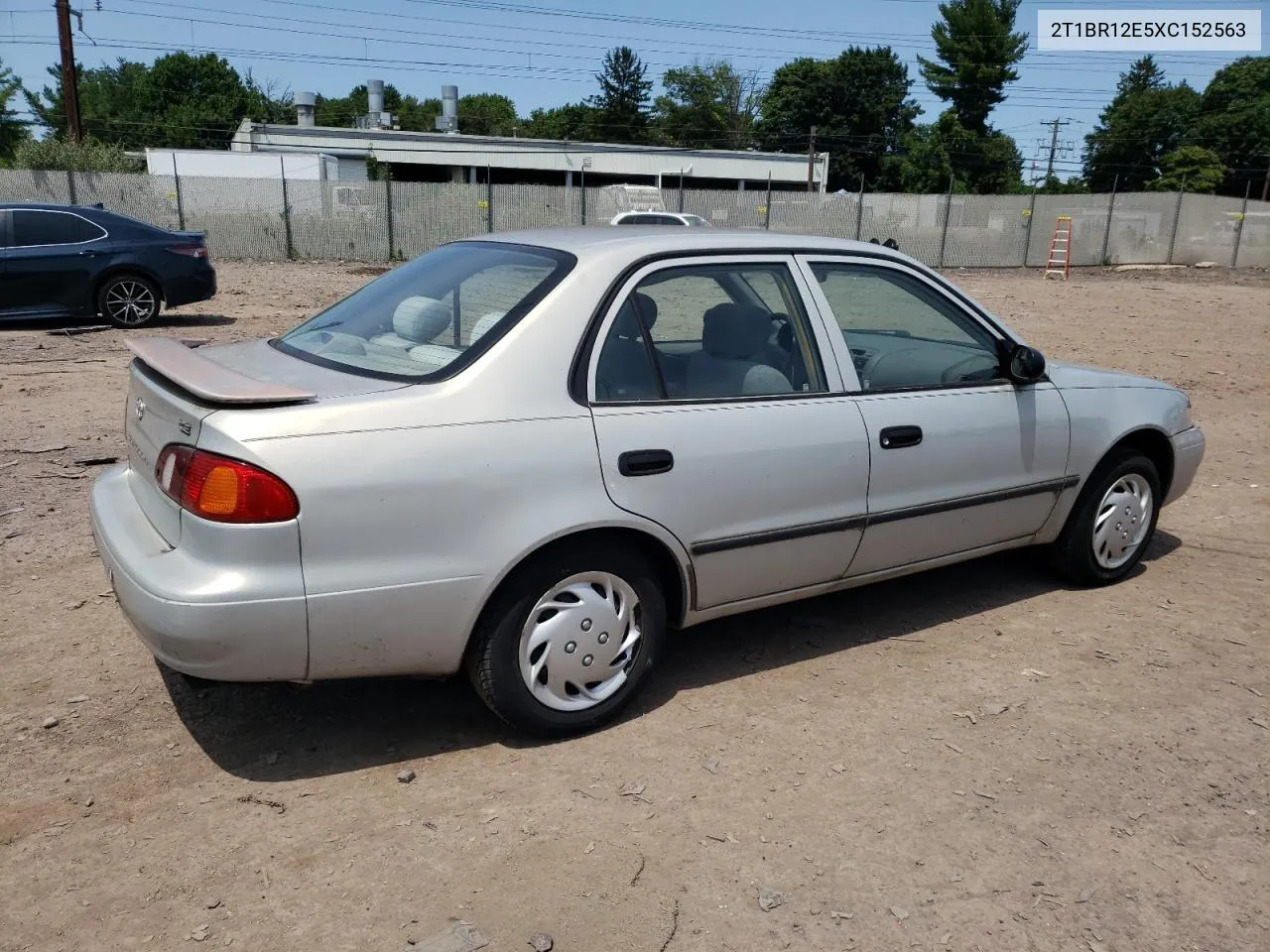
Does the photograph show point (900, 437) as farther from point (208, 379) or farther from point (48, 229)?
point (48, 229)

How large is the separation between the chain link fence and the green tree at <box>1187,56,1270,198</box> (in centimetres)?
3676

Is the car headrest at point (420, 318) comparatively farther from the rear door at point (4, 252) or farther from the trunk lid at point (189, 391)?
the rear door at point (4, 252)

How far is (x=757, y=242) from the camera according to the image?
13.2 ft

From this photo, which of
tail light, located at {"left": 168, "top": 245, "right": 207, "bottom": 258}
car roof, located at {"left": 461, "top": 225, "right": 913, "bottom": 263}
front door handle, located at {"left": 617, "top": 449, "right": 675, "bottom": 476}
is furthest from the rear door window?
front door handle, located at {"left": 617, "top": 449, "right": 675, "bottom": 476}

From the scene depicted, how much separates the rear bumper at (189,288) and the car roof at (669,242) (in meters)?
10.00

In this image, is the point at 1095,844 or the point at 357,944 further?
the point at 1095,844

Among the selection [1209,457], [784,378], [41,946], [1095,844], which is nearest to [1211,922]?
[1095,844]

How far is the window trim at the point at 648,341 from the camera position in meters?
3.43

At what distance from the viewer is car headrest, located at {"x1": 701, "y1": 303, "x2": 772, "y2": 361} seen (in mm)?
3945

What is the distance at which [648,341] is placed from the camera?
11.9 feet

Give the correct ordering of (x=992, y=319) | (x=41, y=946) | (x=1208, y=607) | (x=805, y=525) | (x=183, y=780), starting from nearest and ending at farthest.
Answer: (x=41, y=946), (x=183, y=780), (x=805, y=525), (x=992, y=319), (x=1208, y=607)

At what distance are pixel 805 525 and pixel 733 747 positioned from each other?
2.78 feet

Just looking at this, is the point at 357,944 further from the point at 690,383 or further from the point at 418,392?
the point at 690,383

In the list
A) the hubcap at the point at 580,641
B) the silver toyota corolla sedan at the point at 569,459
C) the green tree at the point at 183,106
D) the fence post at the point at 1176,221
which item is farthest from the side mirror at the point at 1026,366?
the green tree at the point at 183,106
